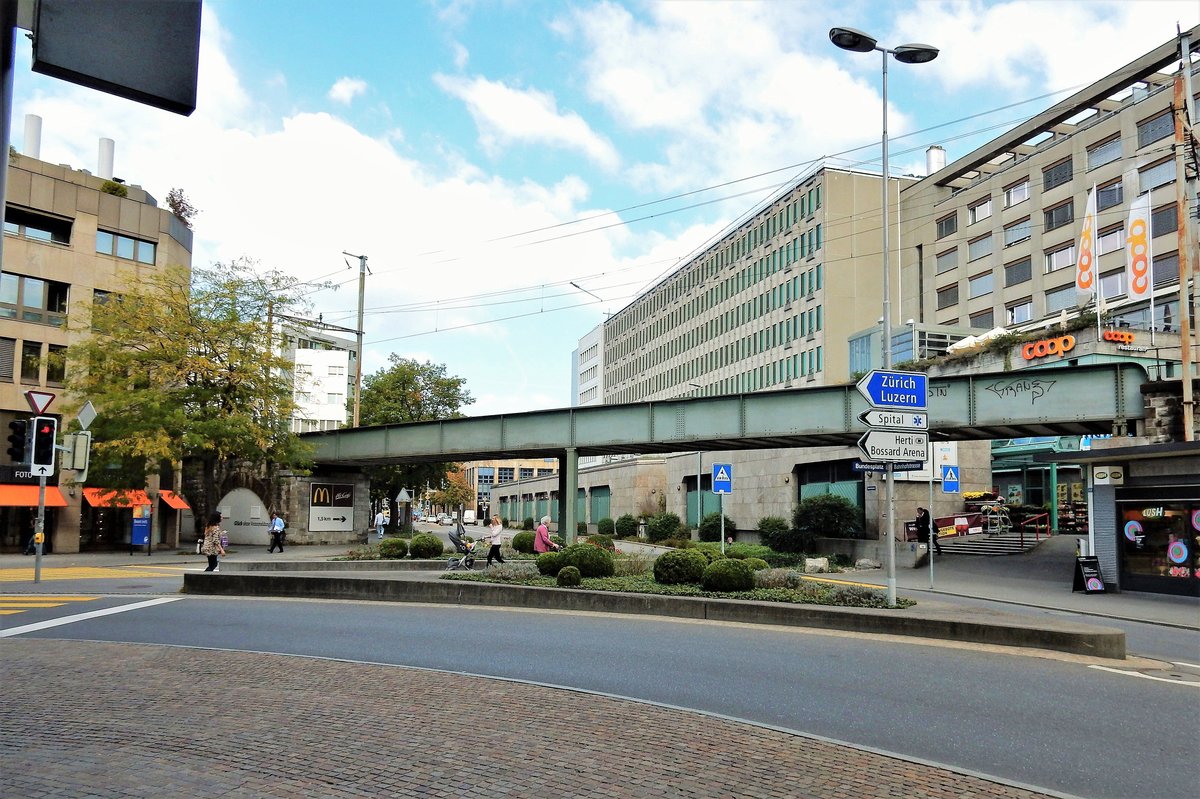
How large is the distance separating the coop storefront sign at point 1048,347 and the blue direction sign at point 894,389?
29.3 metres

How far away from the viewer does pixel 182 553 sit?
39625 millimetres

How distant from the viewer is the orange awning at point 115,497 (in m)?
38.1

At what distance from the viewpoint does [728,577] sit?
55.0 ft

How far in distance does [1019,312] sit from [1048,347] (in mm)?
22543

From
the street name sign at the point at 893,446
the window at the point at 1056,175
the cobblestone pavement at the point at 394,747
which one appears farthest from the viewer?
the window at the point at 1056,175

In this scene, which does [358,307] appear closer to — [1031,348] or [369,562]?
[369,562]

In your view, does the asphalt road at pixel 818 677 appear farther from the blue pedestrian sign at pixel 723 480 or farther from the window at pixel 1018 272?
the window at pixel 1018 272

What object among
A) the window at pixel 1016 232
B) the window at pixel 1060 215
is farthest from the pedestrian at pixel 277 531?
the window at pixel 1016 232

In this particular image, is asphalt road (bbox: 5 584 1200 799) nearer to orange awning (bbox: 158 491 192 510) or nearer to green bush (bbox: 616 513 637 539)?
orange awning (bbox: 158 491 192 510)

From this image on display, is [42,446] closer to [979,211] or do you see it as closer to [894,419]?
[894,419]

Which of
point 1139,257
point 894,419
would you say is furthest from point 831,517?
point 894,419

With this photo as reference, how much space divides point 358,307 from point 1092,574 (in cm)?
3805

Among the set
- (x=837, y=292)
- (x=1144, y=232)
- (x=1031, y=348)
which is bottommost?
(x=1031, y=348)

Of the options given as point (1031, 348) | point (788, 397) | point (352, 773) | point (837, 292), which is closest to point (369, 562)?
point (788, 397)
